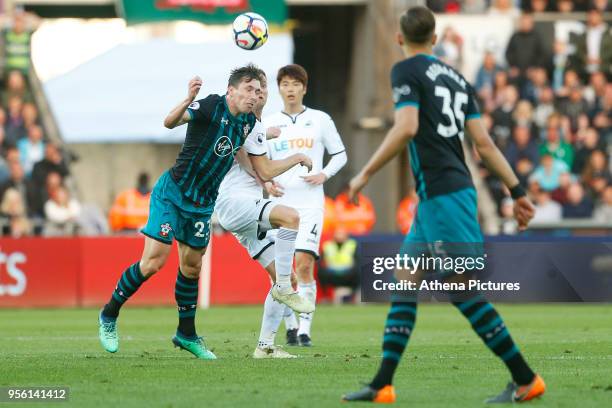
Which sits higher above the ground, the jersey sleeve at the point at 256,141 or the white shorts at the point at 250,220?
the jersey sleeve at the point at 256,141

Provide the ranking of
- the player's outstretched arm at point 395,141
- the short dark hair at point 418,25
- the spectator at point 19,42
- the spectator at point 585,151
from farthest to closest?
the spectator at point 19,42 < the spectator at point 585,151 < the short dark hair at point 418,25 < the player's outstretched arm at point 395,141

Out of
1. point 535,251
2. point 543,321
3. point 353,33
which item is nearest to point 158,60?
point 353,33

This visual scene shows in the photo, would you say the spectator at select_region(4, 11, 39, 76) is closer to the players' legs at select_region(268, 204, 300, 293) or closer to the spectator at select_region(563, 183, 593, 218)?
the spectator at select_region(563, 183, 593, 218)

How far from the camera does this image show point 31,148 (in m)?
25.3

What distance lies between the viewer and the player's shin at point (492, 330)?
316 inches

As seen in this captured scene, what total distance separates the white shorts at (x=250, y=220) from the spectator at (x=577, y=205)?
507 inches

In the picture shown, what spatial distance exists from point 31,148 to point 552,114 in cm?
964

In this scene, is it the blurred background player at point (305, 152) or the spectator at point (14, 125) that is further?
the spectator at point (14, 125)

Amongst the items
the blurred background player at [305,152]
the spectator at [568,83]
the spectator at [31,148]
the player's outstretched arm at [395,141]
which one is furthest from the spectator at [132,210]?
the player's outstretched arm at [395,141]

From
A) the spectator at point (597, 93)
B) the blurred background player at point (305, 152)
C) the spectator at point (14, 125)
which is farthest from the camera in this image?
the spectator at point (597, 93)

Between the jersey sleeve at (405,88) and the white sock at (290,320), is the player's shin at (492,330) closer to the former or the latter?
the jersey sleeve at (405,88)

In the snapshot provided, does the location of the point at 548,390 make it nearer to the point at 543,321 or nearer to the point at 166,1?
the point at 543,321

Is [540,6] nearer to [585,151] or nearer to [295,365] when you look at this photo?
[585,151]

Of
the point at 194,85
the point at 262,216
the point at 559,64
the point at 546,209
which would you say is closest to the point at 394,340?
the point at 194,85
